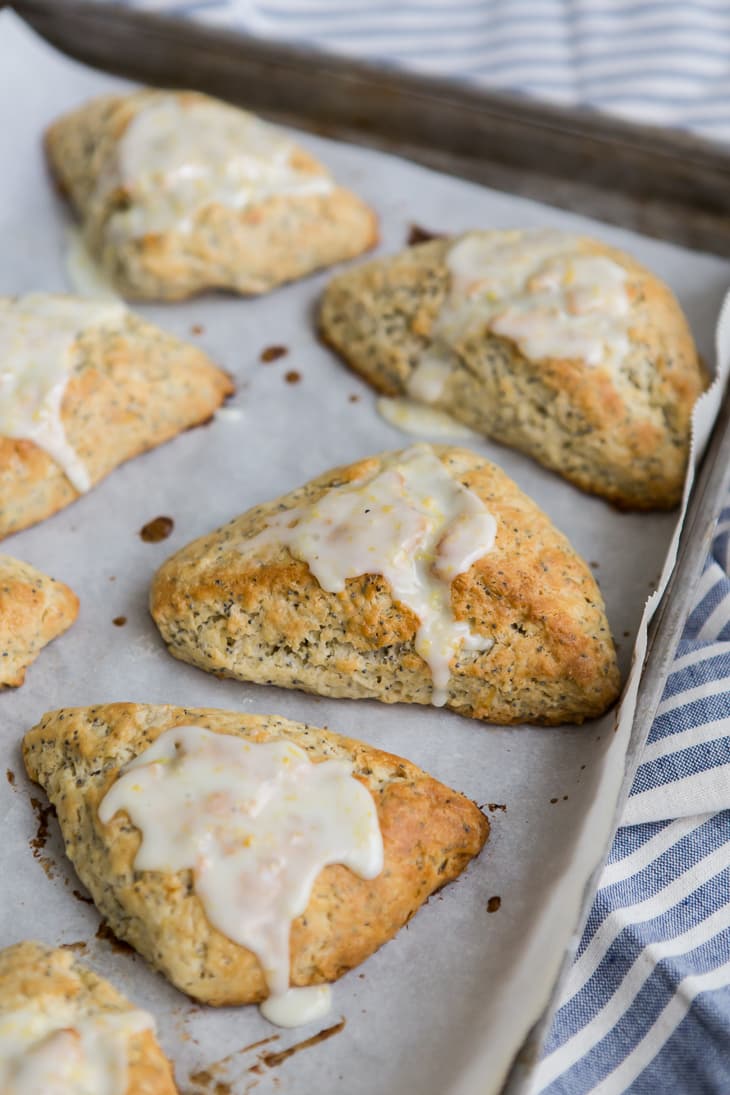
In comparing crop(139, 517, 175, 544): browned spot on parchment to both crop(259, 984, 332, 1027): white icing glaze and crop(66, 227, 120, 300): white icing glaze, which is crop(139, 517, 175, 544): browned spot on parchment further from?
crop(259, 984, 332, 1027): white icing glaze

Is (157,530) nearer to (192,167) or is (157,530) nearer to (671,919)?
(192,167)

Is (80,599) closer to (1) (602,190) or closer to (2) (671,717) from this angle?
(2) (671,717)

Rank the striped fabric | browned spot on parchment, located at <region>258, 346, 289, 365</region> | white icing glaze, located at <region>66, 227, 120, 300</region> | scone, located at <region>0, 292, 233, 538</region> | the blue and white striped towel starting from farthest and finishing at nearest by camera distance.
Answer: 1. the striped fabric
2. white icing glaze, located at <region>66, 227, 120, 300</region>
3. browned spot on parchment, located at <region>258, 346, 289, 365</region>
4. scone, located at <region>0, 292, 233, 538</region>
5. the blue and white striped towel

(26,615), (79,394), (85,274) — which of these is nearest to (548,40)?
(85,274)

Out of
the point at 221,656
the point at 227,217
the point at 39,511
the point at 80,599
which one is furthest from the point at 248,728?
the point at 227,217

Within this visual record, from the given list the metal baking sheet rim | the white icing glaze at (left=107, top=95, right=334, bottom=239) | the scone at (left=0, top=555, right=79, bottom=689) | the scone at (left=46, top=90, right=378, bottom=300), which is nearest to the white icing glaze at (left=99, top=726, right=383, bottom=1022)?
the scone at (left=0, top=555, right=79, bottom=689)

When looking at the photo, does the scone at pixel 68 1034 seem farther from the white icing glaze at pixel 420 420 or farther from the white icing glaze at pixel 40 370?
the white icing glaze at pixel 420 420
